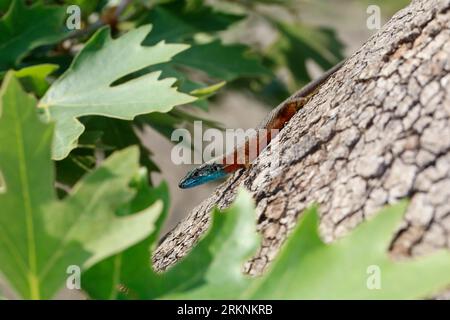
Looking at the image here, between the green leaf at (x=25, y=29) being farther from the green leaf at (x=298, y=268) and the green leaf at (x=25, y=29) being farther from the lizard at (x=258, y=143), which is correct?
the green leaf at (x=298, y=268)

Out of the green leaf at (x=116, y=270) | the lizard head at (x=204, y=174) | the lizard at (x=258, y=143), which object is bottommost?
the lizard head at (x=204, y=174)

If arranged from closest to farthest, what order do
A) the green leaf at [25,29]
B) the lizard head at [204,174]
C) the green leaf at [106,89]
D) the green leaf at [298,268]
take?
1. the green leaf at [298,268]
2. the green leaf at [106,89]
3. the green leaf at [25,29]
4. the lizard head at [204,174]

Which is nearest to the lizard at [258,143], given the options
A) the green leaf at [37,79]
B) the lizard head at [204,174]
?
the lizard head at [204,174]

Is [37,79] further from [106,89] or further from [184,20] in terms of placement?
[184,20]

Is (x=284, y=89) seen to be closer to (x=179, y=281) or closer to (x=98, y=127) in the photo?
(x=98, y=127)

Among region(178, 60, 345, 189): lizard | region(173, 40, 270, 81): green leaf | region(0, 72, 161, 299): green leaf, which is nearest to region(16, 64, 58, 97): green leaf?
region(178, 60, 345, 189): lizard

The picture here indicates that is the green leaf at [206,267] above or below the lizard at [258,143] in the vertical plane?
above

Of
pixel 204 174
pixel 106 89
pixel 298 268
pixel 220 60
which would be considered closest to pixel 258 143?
pixel 106 89
